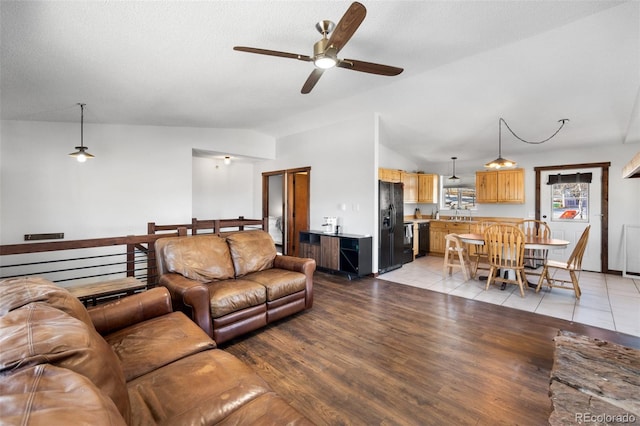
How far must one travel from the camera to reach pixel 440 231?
23.2 ft

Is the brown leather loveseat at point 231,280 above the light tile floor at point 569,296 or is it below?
above

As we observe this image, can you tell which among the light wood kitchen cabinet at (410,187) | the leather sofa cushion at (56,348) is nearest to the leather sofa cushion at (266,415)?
the leather sofa cushion at (56,348)

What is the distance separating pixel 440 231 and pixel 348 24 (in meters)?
6.17

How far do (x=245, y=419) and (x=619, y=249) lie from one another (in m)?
7.14

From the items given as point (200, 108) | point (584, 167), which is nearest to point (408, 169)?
point (584, 167)

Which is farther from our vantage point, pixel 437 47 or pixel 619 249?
pixel 619 249

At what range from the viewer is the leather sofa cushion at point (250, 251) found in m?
3.27

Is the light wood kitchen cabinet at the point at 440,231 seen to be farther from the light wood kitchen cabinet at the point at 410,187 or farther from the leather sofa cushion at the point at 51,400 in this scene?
the leather sofa cushion at the point at 51,400

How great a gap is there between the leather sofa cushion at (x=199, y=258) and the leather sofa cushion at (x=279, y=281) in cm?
31

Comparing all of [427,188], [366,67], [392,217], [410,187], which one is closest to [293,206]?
[392,217]

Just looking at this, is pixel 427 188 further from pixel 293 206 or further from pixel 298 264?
pixel 298 264

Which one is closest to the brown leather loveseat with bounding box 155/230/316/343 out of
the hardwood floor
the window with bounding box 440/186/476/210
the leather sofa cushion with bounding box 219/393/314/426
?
the hardwood floor

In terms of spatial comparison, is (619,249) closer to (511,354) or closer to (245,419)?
(511,354)

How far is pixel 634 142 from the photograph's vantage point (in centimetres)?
504
